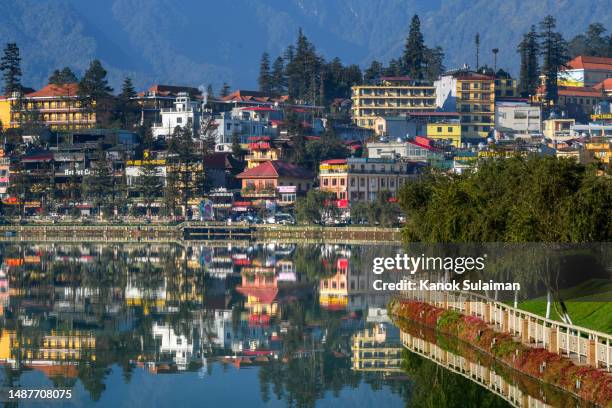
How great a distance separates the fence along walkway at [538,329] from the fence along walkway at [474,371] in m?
1.42

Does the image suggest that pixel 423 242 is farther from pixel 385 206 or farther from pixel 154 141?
pixel 154 141

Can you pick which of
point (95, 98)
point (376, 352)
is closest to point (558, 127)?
point (95, 98)

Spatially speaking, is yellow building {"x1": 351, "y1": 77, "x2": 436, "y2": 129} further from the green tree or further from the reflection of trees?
the reflection of trees

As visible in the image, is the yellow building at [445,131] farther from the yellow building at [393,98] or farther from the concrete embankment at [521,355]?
the concrete embankment at [521,355]

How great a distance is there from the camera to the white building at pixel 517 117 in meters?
194

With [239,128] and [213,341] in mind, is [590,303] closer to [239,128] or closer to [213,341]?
[213,341]

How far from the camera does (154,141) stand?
18700 cm

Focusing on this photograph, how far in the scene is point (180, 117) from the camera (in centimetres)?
19650

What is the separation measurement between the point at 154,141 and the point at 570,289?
14218 cm

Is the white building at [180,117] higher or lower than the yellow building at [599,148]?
higher

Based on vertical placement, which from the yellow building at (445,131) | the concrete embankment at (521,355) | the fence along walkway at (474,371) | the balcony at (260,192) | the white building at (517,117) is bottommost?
the fence along walkway at (474,371)

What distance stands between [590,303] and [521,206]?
3547 millimetres

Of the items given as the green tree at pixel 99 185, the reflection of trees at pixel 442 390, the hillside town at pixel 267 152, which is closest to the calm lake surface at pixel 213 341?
the reflection of trees at pixel 442 390
